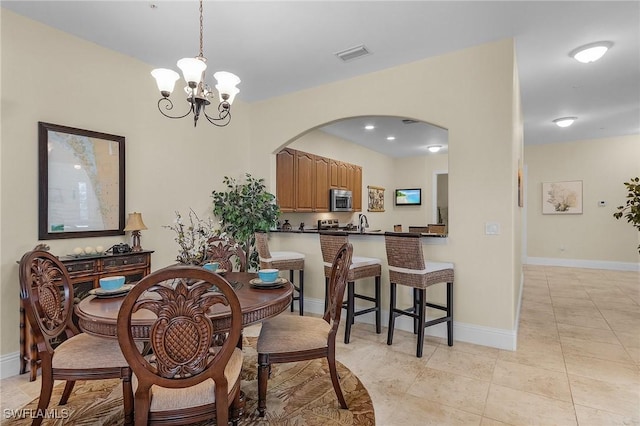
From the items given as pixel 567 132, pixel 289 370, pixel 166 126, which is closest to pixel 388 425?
pixel 289 370

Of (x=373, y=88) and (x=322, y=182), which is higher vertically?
(x=373, y=88)

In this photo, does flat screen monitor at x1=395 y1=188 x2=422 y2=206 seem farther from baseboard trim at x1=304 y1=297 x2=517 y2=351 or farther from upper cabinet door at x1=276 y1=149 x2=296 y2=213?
baseboard trim at x1=304 y1=297 x2=517 y2=351

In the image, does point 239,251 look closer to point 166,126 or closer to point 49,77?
point 166,126

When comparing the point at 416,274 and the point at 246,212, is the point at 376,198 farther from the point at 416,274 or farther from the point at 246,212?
the point at 416,274

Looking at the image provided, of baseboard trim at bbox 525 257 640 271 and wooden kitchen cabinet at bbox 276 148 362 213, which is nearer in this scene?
wooden kitchen cabinet at bbox 276 148 362 213

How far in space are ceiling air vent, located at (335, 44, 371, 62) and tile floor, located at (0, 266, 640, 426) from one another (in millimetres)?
2939

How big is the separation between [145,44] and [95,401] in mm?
3099

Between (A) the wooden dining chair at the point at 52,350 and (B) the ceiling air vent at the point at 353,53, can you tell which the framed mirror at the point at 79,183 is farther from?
(B) the ceiling air vent at the point at 353,53

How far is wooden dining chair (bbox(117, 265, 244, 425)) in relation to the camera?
134 cm

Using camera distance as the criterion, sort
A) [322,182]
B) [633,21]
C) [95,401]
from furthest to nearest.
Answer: [322,182] → [633,21] → [95,401]

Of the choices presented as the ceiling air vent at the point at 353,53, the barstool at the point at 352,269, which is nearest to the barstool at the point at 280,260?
the barstool at the point at 352,269

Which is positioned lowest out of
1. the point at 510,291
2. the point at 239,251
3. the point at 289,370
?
the point at 289,370

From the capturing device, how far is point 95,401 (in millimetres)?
2256

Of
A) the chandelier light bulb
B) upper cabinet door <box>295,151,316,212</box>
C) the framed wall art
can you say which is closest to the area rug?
the chandelier light bulb
